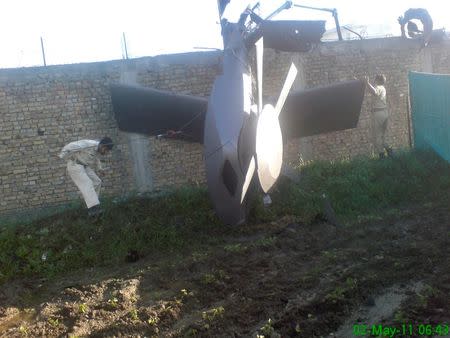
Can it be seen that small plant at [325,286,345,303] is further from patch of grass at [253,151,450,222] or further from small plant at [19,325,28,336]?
small plant at [19,325,28,336]

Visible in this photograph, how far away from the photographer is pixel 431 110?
352 inches

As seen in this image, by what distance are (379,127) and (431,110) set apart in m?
0.97

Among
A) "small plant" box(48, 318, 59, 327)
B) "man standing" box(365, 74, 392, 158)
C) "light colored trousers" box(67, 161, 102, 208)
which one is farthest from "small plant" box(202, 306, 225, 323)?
"man standing" box(365, 74, 392, 158)

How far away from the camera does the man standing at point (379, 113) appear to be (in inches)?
356

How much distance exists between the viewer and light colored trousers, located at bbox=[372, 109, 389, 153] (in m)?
9.13

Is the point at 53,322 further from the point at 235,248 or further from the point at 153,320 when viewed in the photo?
the point at 235,248

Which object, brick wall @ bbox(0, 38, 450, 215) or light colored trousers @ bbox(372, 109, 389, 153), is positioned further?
light colored trousers @ bbox(372, 109, 389, 153)

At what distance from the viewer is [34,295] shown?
557 cm

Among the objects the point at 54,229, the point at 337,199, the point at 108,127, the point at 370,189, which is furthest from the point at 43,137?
the point at 370,189

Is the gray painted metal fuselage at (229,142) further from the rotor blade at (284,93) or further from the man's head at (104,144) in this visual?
the man's head at (104,144)

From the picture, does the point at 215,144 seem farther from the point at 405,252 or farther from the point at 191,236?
the point at 405,252

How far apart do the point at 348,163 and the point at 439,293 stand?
15.2 ft

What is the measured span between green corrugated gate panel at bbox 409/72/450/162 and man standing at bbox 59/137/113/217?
575 centimetres

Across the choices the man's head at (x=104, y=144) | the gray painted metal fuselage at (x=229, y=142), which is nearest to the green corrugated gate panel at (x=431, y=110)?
the gray painted metal fuselage at (x=229, y=142)
